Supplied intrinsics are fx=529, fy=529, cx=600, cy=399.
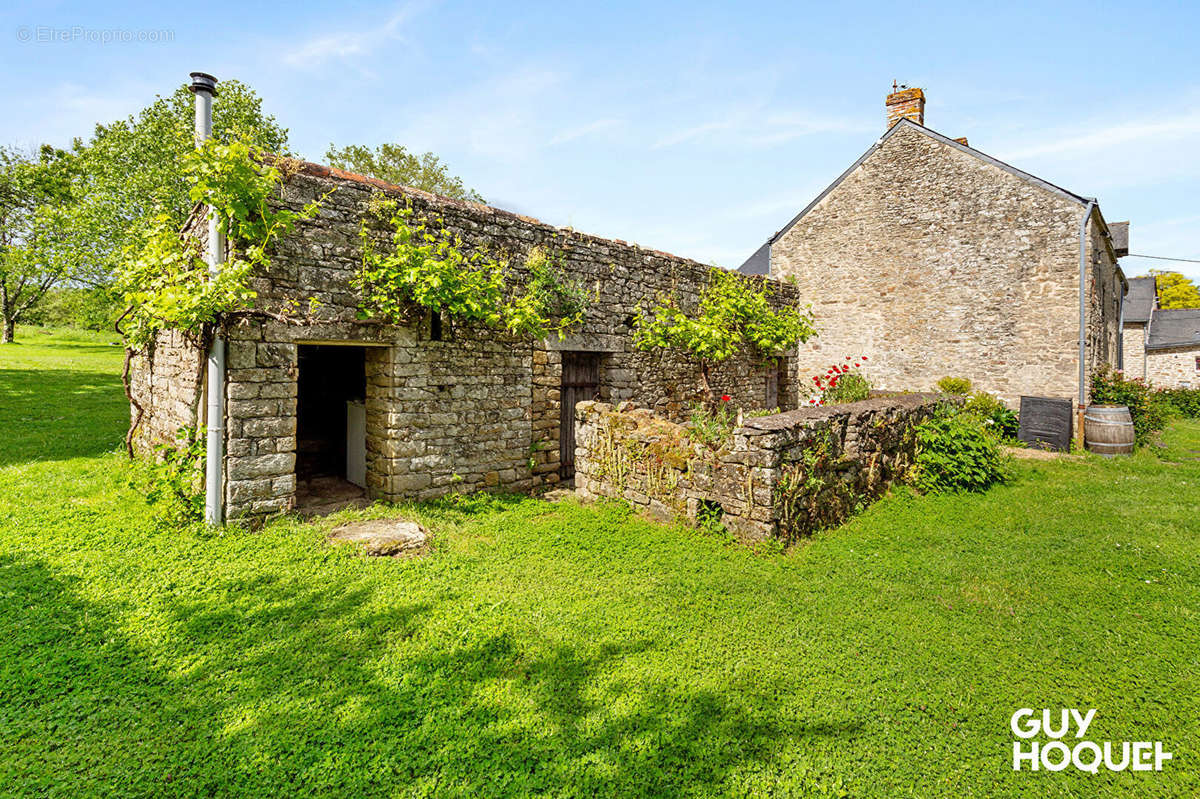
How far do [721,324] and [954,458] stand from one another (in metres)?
4.20

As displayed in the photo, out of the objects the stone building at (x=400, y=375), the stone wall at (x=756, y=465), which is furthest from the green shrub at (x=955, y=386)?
the stone building at (x=400, y=375)

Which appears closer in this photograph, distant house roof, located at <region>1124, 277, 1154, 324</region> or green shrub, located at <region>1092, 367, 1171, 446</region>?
green shrub, located at <region>1092, 367, 1171, 446</region>

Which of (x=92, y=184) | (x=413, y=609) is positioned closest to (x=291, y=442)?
(x=413, y=609)

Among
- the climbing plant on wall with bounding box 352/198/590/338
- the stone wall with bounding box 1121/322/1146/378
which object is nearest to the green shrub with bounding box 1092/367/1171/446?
the climbing plant on wall with bounding box 352/198/590/338

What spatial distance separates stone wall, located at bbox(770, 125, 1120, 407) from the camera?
11.5 m

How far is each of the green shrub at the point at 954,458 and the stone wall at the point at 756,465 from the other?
301mm

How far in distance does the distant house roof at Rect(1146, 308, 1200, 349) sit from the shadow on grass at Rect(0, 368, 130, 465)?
35568 mm

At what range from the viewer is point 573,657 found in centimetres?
335

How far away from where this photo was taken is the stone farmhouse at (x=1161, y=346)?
886 inches

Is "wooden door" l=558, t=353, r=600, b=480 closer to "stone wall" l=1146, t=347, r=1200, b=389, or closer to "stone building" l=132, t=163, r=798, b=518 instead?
"stone building" l=132, t=163, r=798, b=518

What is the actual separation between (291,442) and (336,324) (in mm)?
1259

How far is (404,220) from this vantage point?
19.0 feet

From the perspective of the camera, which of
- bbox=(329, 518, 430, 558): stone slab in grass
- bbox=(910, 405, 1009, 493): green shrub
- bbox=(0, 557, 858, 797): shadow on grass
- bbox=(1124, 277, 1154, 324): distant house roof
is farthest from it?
bbox=(1124, 277, 1154, 324): distant house roof

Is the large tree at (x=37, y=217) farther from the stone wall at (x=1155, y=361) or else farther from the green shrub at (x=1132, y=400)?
the stone wall at (x=1155, y=361)
